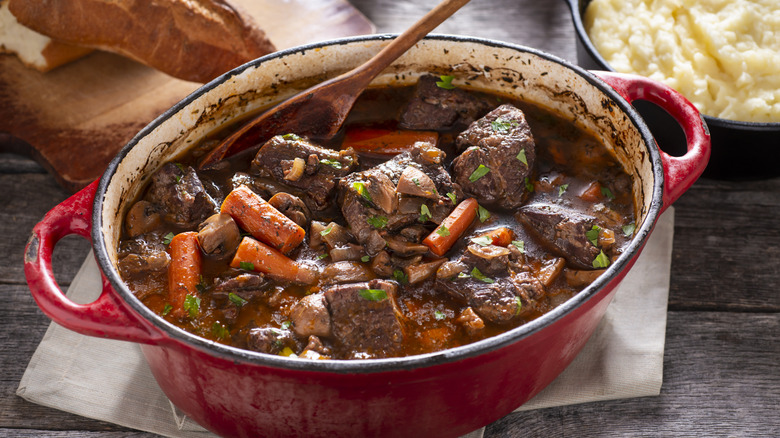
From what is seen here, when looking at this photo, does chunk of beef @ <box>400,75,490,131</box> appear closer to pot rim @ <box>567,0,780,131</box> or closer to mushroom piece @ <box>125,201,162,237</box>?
pot rim @ <box>567,0,780,131</box>

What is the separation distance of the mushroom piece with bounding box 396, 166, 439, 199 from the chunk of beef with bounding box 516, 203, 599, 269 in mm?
423

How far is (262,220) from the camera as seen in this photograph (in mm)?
2957

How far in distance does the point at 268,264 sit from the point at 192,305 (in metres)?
0.33

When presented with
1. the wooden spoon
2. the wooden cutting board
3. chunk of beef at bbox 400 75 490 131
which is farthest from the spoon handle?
the wooden cutting board

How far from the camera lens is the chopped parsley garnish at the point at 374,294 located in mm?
2686

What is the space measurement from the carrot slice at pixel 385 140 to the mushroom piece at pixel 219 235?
75 centimetres

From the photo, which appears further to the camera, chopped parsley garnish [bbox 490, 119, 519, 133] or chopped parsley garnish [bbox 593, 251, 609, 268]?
chopped parsley garnish [bbox 490, 119, 519, 133]

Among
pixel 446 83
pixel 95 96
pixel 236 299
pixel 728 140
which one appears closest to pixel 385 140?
pixel 446 83

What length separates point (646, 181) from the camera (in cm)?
295

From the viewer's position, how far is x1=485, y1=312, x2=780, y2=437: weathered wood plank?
120 inches

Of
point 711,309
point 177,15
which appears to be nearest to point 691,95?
point 711,309

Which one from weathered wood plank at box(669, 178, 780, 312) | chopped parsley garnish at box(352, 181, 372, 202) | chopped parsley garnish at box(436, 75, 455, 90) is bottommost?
weathered wood plank at box(669, 178, 780, 312)

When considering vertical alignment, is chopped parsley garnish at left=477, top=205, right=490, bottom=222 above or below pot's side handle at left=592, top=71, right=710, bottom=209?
below

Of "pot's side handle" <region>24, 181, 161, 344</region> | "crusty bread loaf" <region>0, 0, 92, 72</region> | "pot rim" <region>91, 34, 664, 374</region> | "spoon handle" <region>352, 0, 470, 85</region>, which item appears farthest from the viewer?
"crusty bread loaf" <region>0, 0, 92, 72</region>
